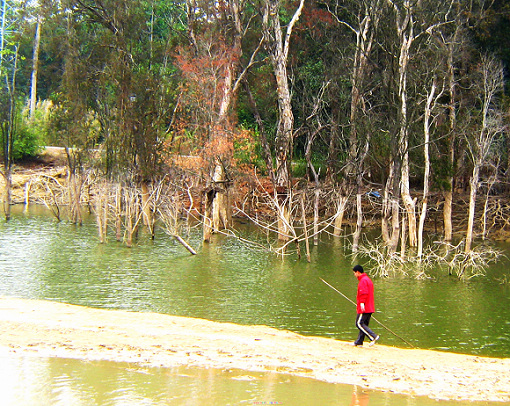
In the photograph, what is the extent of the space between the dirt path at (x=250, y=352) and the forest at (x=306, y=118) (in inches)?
413

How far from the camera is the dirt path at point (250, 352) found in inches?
426

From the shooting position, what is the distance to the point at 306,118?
3447 centimetres

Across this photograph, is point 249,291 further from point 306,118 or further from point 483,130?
point 306,118

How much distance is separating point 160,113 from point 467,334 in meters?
19.2

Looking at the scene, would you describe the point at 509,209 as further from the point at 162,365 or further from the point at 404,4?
the point at 162,365

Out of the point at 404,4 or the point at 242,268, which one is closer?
the point at 242,268

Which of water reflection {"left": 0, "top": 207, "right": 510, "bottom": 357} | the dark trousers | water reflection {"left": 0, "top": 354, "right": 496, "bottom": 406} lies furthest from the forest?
water reflection {"left": 0, "top": 354, "right": 496, "bottom": 406}

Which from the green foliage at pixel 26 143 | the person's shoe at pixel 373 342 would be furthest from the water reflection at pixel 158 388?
the green foliage at pixel 26 143

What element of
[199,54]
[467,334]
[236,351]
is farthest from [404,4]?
Answer: [236,351]

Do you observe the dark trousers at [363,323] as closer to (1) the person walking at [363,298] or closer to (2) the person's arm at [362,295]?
(1) the person walking at [363,298]

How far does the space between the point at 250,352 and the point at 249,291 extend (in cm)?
803

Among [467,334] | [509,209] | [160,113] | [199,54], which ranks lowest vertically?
[467,334]

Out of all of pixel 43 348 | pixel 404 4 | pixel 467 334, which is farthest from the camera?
pixel 404 4

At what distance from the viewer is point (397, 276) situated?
23.7 m
